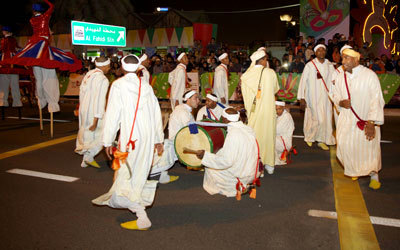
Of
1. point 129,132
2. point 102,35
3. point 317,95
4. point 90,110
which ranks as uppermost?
point 102,35

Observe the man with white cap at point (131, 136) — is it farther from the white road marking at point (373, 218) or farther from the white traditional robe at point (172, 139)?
the white road marking at point (373, 218)

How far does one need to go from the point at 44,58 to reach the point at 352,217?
7.30 meters

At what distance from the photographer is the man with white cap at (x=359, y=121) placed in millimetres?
5301

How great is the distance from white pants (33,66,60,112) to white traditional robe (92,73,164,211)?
5.46 m

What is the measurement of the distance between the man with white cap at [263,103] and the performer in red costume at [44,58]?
492cm

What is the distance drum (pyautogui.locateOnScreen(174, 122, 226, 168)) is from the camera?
538 cm

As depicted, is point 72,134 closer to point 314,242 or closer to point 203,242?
point 203,242

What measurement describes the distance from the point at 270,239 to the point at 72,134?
7.23m

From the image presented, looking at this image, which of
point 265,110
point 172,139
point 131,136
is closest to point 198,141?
point 172,139

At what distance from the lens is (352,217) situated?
14.7 feet

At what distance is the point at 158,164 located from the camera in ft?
18.8

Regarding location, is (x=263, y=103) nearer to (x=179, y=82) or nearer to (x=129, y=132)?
(x=129, y=132)

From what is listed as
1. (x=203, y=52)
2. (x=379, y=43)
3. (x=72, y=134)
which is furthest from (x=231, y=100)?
(x=379, y=43)

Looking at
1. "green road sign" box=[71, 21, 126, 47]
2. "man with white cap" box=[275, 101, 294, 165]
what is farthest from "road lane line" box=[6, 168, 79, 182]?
"green road sign" box=[71, 21, 126, 47]
